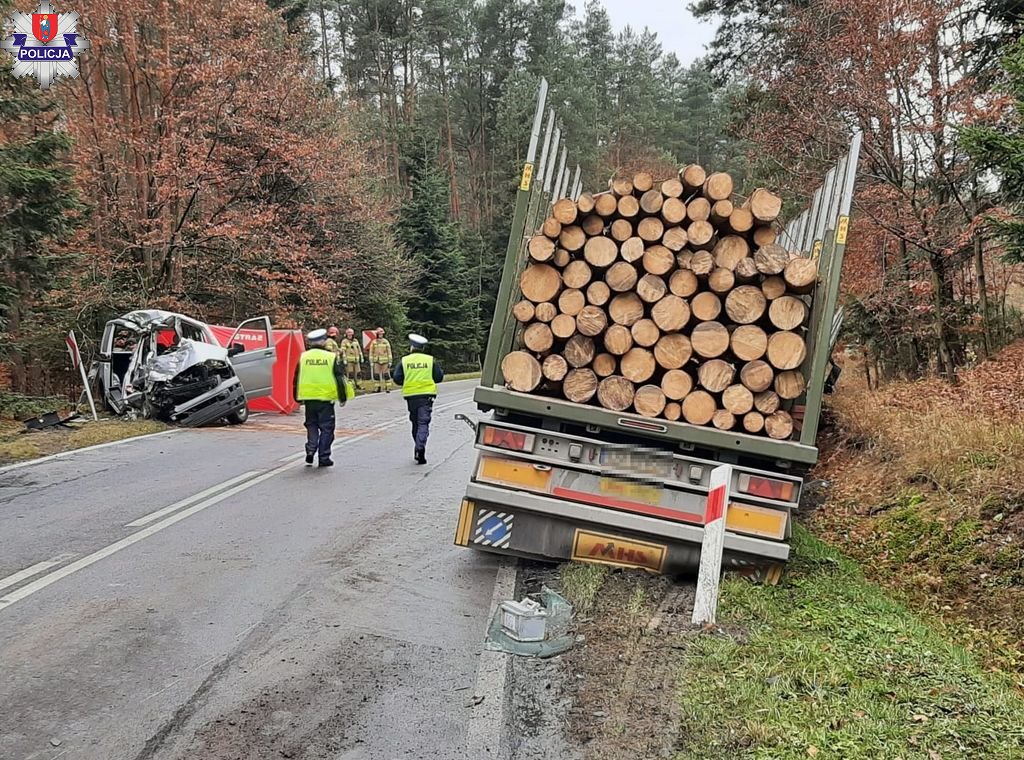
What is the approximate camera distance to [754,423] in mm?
5738

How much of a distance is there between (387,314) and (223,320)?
8231 mm

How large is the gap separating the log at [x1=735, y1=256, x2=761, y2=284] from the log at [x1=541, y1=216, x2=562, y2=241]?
1.29 meters

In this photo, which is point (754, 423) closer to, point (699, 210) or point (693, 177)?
point (699, 210)

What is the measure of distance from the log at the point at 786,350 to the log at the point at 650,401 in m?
0.78

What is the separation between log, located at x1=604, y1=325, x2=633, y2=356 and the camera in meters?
6.03

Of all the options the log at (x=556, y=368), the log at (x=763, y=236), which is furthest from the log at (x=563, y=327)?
the log at (x=763, y=236)

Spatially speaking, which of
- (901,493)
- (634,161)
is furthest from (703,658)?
(634,161)

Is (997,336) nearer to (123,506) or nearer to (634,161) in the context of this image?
(123,506)

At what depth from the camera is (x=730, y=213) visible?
597cm

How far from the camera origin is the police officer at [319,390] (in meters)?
10.6

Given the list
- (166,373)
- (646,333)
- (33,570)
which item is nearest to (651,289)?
(646,333)

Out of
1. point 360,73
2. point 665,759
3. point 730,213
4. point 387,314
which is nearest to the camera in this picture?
point 665,759

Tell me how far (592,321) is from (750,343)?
109 cm

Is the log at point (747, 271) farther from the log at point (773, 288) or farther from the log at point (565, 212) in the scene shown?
the log at point (565, 212)
